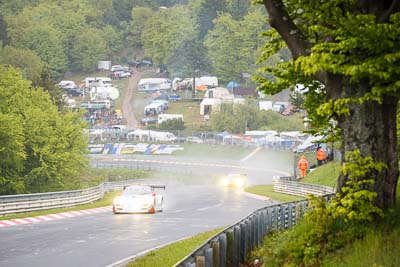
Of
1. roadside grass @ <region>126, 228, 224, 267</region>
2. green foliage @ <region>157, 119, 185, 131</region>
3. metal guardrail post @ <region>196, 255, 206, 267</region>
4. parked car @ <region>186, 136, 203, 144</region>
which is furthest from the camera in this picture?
green foliage @ <region>157, 119, 185, 131</region>

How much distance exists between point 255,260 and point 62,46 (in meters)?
174

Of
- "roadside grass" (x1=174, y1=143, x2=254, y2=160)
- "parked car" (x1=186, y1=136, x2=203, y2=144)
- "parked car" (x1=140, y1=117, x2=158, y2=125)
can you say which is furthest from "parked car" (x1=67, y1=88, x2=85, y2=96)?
"roadside grass" (x1=174, y1=143, x2=254, y2=160)

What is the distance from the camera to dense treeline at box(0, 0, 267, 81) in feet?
523

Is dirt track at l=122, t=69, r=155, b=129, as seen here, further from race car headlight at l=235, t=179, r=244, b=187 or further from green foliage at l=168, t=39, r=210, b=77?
race car headlight at l=235, t=179, r=244, b=187

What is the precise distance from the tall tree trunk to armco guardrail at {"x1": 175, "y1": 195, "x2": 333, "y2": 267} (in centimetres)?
257

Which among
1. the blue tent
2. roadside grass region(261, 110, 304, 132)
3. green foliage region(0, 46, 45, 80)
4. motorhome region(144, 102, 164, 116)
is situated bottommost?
roadside grass region(261, 110, 304, 132)

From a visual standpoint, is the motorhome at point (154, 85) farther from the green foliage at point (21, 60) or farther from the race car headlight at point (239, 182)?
the race car headlight at point (239, 182)

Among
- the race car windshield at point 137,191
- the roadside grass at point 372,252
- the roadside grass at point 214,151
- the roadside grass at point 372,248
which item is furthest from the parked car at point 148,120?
the roadside grass at point 372,252

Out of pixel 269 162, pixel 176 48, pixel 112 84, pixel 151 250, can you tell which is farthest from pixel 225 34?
pixel 151 250

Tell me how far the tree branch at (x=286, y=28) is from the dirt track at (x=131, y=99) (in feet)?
388

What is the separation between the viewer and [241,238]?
1444 cm

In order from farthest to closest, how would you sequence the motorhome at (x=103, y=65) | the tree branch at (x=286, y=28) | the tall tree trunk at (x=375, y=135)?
the motorhome at (x=103, y=65), the tree branch at (x=286, y=28), the tall tree trunk at (x=375, y=135)

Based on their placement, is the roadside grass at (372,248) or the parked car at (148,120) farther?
the parked car at (148,120)

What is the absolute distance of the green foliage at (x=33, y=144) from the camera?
64125mm
